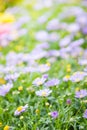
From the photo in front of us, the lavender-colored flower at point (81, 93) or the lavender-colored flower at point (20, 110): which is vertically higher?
the lavender-colored flower at point (81, 93)

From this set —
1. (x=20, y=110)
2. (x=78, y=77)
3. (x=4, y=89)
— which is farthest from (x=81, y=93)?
(x=4, y=89)

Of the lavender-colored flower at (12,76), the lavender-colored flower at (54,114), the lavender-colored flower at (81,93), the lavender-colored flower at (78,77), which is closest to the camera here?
the lavender-colored flower at (54,114)

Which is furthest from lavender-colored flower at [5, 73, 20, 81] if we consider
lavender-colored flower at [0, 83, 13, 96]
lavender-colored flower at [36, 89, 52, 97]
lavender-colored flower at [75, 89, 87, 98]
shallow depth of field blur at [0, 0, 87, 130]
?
lavender-colored flower at [75, 89, 87, 98]

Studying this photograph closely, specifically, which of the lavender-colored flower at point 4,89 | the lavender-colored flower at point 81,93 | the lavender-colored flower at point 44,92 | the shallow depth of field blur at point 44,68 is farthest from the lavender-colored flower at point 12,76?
the lavender-colored flower at point 81,93

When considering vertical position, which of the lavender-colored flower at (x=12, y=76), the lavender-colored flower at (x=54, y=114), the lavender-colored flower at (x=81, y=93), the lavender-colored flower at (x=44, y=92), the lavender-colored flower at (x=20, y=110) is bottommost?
the lavender-colored flower at (x=54, y=114)

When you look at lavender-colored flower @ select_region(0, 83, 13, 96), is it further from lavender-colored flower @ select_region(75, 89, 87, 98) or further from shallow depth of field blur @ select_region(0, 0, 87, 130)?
lavender-colored flower @ select_region(75, 89, 87, 98)

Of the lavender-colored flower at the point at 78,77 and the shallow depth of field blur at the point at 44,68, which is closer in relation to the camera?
the shallow depth of field blur at the point at 44,68

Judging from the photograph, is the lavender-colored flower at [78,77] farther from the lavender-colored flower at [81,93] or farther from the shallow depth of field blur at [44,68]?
the lavender-colored flower at [81,93]

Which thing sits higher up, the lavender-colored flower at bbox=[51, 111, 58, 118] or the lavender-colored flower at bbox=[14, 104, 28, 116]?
the lavender-colored flower at bbox=[14, 104, 28, 116]

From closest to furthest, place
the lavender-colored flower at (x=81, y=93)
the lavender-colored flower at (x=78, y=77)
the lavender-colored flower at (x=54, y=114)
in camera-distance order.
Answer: the lavender-colored flower at (x=54, y=114)
the lavender-colored flower at (x=81, y=93)
the lavender-colored flower at (x=78, y=77)
